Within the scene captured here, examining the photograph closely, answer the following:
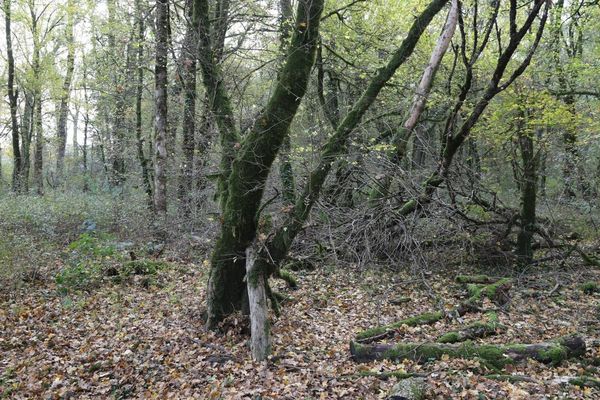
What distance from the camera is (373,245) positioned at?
813cm

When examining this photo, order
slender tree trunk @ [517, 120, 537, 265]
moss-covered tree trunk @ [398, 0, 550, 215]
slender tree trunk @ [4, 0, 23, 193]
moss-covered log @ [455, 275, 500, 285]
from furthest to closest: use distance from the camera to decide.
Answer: slender tree trunk @ [4, 0, 23, 193] → slender tree trunk @ [517, 120, 537, 265] → moss-covered log @ [455, 275, 500, 285] → moss-covered tree trunk @ [398, 0, 550, 215]

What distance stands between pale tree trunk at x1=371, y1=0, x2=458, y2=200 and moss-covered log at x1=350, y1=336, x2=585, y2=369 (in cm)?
381

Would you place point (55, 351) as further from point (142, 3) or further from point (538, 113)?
point (538, 113)

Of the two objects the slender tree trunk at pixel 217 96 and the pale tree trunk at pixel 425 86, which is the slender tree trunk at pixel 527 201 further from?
the slender tree trunk at pixel 217 96

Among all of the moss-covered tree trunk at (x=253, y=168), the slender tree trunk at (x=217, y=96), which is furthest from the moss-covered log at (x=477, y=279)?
the slender tree trunk at (x=217, y=96)

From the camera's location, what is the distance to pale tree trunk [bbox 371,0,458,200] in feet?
31.7

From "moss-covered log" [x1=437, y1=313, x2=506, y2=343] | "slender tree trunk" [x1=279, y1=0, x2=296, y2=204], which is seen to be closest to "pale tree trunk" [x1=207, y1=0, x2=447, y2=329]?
"slender tree trunk" [x1=279, y1=0, x2=296, y2=204]

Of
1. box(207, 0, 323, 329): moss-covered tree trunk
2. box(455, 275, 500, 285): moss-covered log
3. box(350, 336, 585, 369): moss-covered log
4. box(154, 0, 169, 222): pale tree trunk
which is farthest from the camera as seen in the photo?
box(154, 0, 169, 222): pale tree trunk

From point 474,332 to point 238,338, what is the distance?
3.50m

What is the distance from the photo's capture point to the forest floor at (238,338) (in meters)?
5.27

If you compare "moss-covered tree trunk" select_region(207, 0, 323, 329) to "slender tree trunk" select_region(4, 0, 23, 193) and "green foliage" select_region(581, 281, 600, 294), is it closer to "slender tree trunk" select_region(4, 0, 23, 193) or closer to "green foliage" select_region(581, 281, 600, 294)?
"green foliage" select_region(581, 281, 600, 294)

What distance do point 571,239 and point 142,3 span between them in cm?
1234

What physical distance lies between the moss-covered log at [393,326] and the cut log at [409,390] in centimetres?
173

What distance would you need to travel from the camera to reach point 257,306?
659 centimetres
